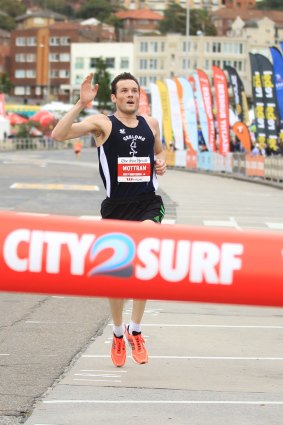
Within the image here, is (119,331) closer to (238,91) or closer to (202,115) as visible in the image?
(238,91)

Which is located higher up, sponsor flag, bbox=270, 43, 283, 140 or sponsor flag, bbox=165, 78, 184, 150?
sponsor flag, bbox=270, 43, 283, 140

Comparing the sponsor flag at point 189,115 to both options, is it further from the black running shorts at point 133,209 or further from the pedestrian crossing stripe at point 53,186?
the black running shorts at point 133,209

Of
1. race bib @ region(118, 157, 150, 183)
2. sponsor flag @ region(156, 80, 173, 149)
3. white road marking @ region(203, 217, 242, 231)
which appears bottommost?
sponsor flag @ region(156, 80, 173, 149)

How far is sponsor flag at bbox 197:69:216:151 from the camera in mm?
58406

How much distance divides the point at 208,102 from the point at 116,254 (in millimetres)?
52833

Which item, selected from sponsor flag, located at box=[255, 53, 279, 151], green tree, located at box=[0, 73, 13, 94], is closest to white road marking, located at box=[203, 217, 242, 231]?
sponsor flag, located at box=[255, 53, 279, 151]

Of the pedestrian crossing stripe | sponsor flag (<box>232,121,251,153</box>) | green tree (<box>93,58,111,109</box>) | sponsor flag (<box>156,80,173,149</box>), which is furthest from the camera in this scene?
green tree (<box>93,58,111,109</box>)

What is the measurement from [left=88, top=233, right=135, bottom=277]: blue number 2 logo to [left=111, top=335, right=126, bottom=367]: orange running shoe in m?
2.94

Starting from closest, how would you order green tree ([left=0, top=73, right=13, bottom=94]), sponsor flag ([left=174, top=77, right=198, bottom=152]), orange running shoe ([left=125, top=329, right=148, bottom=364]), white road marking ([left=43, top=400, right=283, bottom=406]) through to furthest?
white road marking ([left=43, top=400, right=283, bottom=406]) < orange running shoe ([left=125, top=329, right=148, bottom=364]) < sponsor flag ([left=174, top=77, right=198, bottom=152]) < green tree ([left=0, top=73, right=13, bottom=94])

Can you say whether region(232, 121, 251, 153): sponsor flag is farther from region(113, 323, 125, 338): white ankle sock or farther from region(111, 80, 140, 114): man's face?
region(113, 323, 125, 338): white ankle sock

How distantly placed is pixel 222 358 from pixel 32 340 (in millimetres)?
1525

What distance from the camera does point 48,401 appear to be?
7832mm

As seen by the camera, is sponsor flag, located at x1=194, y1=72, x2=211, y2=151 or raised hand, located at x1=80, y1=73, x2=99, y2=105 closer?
raised hand, located at x1=80, y1=73, x2=99, y2=105

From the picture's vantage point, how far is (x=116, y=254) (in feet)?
20.3
